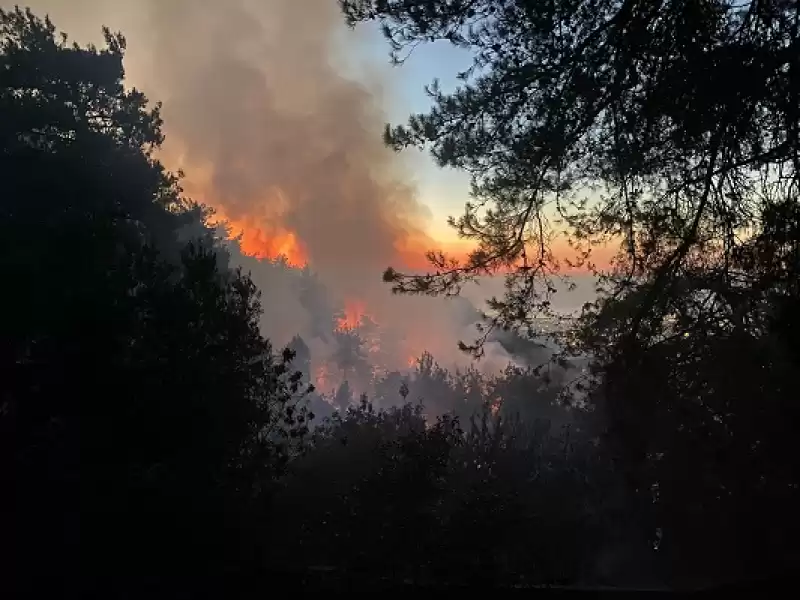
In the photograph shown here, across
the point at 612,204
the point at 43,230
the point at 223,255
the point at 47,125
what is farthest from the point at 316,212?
the point at 612,204

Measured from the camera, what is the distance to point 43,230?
22.9ft

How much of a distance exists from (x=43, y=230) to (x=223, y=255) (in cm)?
1604

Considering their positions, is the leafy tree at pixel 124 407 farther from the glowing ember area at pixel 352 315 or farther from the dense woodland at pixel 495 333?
the glowing ember area at pixel 352 315

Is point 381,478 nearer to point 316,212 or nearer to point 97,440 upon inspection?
point 97,440

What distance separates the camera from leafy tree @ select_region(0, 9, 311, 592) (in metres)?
5.79

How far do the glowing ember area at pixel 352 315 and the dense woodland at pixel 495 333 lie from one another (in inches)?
1931

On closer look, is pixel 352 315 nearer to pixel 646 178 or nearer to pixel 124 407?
pixel 124 407

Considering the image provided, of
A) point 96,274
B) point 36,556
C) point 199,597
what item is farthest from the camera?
point 96,274

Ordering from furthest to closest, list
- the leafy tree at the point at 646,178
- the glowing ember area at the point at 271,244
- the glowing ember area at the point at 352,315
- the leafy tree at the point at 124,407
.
Result: the glowing ember area at the point at 352,315 < the glowing ember area at the point at 271,244 < the leafy tree at the point at 124,407 < the leafy tree at the point at 646,178

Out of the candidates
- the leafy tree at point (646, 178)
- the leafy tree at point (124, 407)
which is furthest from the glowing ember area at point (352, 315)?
the leafy tree at point (646, 178)

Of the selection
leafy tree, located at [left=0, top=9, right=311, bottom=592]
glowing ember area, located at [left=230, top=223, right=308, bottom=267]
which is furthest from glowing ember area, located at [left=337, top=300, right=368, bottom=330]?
leafy tree, located at [left=0, top=9, right=311, bottom=592]

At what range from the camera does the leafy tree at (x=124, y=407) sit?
5.79 m

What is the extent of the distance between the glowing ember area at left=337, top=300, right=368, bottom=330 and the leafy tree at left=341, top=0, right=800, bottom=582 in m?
53.8

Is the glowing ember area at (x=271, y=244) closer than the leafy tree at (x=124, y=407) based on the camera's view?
No
